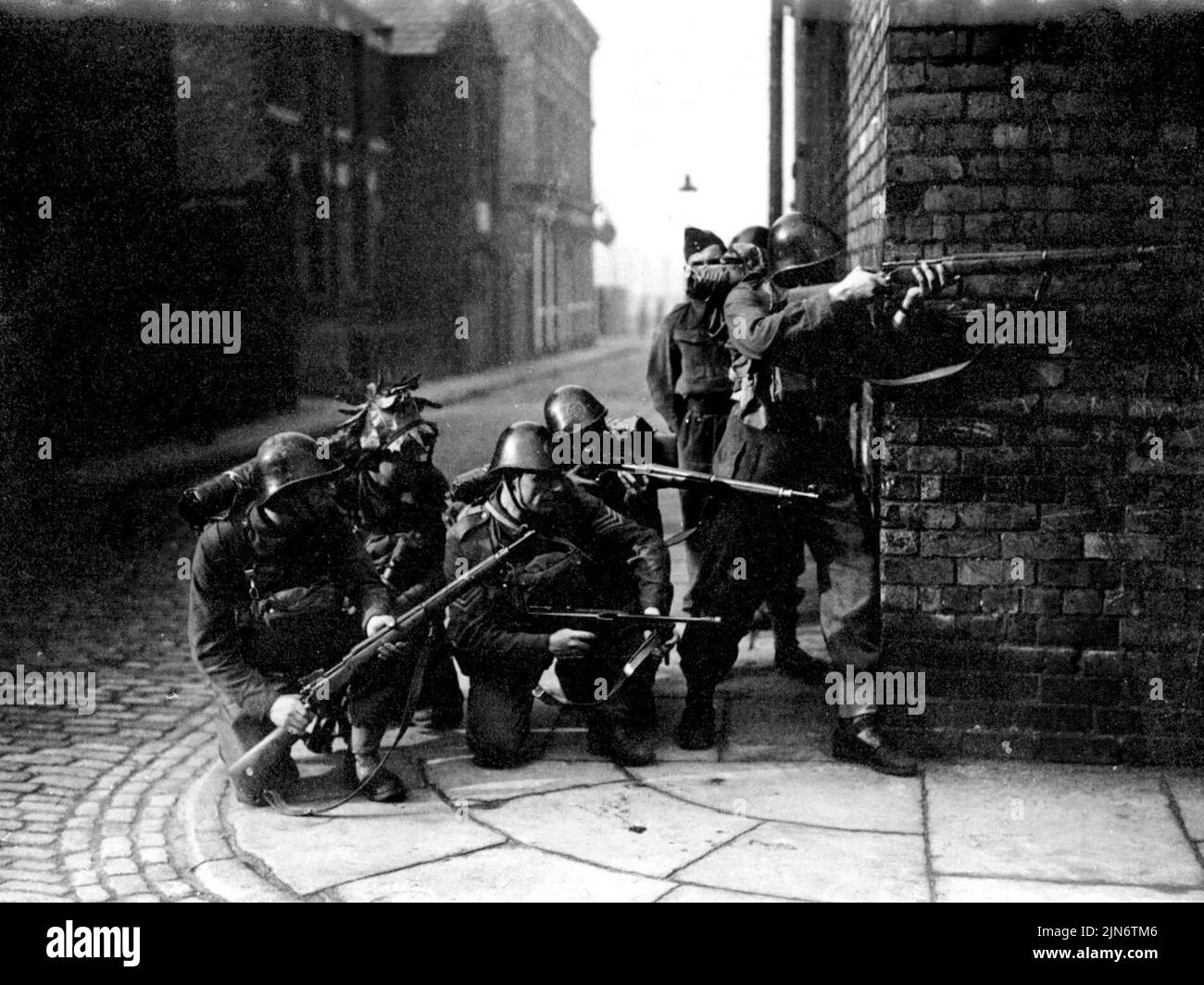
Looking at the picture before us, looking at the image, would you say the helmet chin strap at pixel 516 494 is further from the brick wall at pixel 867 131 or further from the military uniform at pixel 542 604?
the brick wall at pixel 867 131

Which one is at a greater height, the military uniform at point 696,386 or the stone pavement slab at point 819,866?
the military uniform at point 696,386

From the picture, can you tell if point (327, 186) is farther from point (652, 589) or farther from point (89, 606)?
point (652, 589)

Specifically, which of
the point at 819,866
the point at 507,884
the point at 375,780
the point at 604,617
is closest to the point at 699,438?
the point at 604,617

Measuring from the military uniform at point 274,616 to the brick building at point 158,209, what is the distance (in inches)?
60.4

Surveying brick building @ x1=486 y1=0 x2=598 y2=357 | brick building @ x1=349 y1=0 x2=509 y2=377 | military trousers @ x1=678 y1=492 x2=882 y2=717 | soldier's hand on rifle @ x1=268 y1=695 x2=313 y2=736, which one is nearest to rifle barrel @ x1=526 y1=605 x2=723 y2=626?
military trousers @ x1=678 y1=492 x2=882 y2=717

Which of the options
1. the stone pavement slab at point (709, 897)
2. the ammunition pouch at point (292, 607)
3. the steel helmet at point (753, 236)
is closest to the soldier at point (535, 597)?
the ammunition pouch at point (292, 607)

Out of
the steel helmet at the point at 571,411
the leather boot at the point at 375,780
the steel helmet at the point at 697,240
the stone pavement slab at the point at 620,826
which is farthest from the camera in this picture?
the steel helmet at the point at 697,240

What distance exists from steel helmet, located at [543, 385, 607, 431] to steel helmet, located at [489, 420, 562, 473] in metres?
0.15

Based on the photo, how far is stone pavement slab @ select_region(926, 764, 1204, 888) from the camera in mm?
4195

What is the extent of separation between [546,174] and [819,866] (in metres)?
9.27

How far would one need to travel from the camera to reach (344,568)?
5.20 meters

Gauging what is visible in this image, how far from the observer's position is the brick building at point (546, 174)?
9.16 meters

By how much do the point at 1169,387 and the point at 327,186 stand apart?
5892 mm
